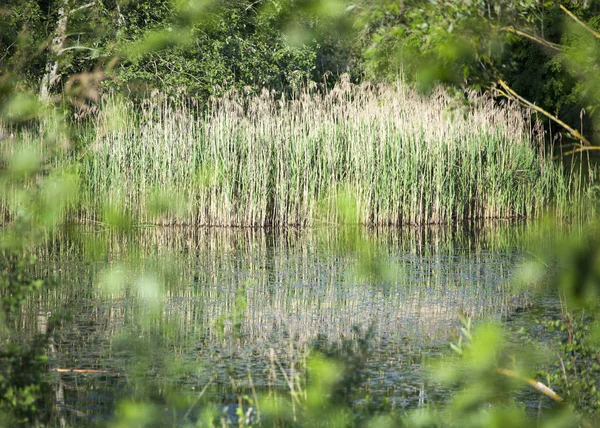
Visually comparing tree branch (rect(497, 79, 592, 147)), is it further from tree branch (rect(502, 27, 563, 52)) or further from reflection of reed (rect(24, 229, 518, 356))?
reflection of reed (rect(24, 229, 518, 356))

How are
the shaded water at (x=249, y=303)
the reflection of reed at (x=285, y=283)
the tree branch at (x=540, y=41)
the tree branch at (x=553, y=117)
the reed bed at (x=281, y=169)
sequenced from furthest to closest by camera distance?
1. the reed bed at (x=281, y=169)
2. the reflection of reed at (x=285, y=283)
3. the shaded water at (x=249, y=303)
4. the tree branch at (x=553, y=117)
5. the tree branch at (x=540, y=41)

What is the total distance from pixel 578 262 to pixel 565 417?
0.55 metres

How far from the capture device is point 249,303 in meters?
6.72

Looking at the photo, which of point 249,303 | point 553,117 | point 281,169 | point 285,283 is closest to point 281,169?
point 281,169

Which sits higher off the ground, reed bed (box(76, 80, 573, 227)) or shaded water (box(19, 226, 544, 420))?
reed bed (box(76, 80, 573, 227))

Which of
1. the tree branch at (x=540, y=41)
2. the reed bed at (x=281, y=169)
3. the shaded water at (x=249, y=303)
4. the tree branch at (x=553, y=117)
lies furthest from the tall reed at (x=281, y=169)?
the tree branch at (x=540, y=41)

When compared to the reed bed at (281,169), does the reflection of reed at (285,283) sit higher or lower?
lower

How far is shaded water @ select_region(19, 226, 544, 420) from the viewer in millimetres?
4691

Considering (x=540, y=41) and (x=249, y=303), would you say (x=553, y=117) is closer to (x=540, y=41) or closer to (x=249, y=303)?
(x=540, y=41)

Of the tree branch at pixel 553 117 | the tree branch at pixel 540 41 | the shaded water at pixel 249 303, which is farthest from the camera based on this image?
the shaded water at pixel 249 303

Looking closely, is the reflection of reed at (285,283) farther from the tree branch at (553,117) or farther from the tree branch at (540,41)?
the tree branch at (540,41)

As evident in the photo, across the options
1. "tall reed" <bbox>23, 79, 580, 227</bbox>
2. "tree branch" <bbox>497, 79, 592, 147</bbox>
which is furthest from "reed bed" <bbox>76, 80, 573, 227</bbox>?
"tree branch" <bbox>497, 79, 592, 147</bbox>

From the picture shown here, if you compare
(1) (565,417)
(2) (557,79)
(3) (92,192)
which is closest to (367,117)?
(3) (92,192)

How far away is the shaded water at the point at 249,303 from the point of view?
15.4 ft
